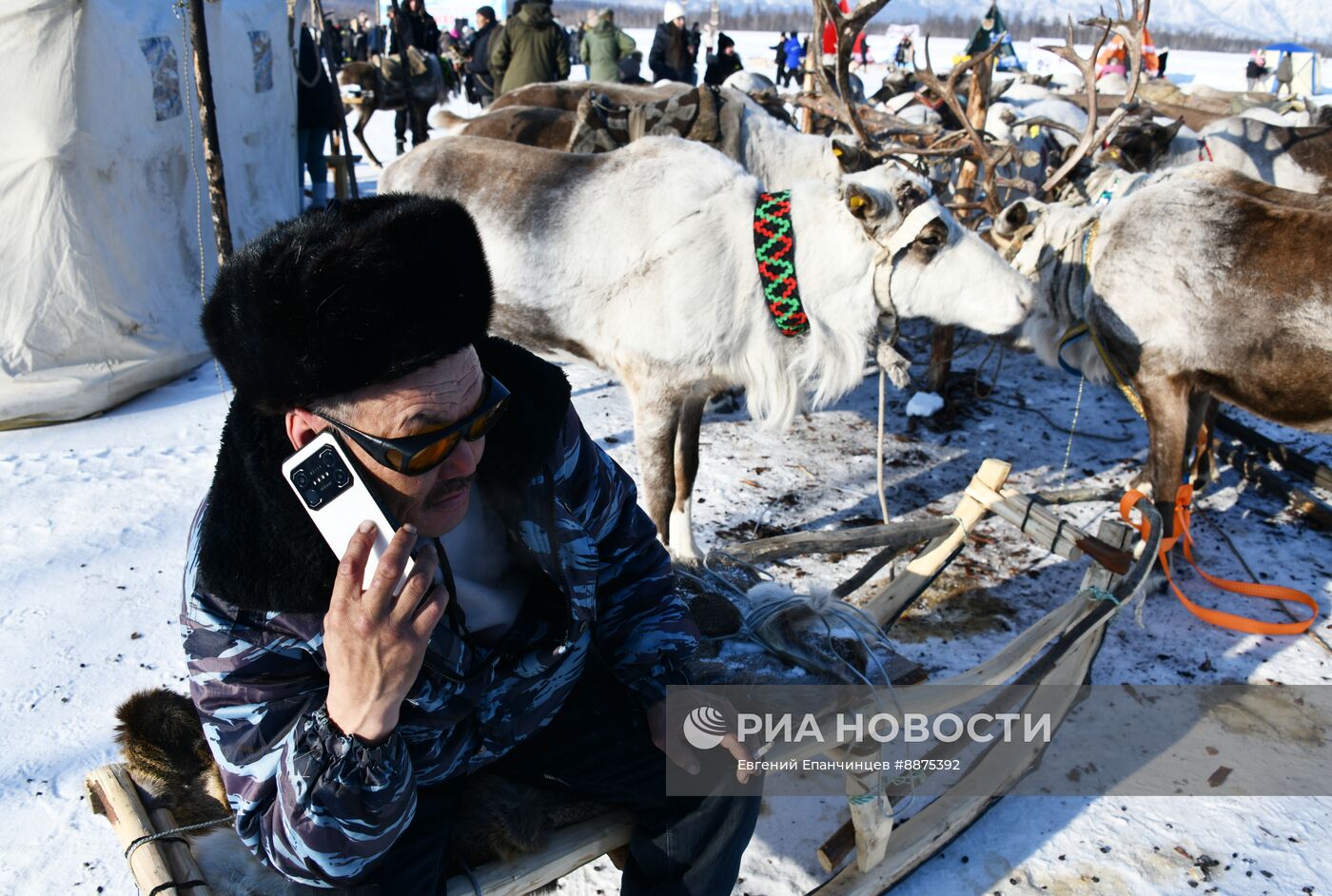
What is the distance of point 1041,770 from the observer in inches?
101

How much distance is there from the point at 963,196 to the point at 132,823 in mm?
5383

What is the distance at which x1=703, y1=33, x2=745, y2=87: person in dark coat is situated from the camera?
13156 millimetres

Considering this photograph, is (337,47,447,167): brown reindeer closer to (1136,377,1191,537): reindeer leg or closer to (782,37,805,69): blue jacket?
(1136,377,1191,537): reindeer leg

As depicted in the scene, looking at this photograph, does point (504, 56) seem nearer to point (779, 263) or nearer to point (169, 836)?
point (779, 263)

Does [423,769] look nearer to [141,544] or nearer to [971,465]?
[141,544]

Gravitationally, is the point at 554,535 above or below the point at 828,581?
above

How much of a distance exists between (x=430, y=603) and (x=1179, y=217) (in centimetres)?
322

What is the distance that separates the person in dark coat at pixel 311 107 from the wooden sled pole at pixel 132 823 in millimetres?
6846

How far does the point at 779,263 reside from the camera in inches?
118

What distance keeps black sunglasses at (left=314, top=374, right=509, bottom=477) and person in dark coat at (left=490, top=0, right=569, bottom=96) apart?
26.5ft

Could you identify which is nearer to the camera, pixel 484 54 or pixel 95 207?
pixel 95 207

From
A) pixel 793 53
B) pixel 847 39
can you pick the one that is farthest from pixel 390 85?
pixel 793 53

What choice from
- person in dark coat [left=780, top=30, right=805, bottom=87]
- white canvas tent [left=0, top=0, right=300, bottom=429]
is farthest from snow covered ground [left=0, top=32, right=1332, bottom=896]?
person in dark coat [left=780, top=30, right=805, bottom=87]

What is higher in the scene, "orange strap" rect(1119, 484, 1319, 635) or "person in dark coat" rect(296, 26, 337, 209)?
"person in dark coat" rect(296, 26, 337, 209)
